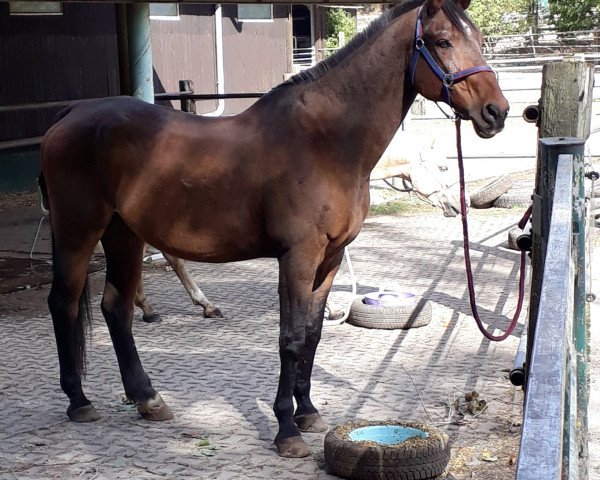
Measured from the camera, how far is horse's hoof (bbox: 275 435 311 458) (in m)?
4.13

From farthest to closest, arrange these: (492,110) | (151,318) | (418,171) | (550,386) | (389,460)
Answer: (418,171)
(151,318)
(492,110)
(389,460)
(550,386)

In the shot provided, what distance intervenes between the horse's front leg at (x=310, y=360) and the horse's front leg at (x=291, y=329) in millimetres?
251

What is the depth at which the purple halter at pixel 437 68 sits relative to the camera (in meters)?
3.94

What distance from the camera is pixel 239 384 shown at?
5.24 meters

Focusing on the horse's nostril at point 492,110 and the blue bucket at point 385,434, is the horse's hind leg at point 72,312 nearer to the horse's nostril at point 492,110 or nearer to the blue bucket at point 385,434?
the blue bucket at point 385,434

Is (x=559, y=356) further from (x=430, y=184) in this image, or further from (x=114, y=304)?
(x=430, y=184)

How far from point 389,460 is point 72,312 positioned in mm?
1910

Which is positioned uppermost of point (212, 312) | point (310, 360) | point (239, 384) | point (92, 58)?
point (92, 58)

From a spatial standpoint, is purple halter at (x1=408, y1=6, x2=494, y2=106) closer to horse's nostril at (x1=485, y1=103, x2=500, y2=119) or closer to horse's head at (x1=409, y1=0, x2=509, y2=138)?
horse's head at (x1=409, y1=0, x2=509, y2=138)

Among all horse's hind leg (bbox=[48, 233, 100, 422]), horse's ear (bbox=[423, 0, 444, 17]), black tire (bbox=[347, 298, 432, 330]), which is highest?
horse's ear (bbox=[423, 0, 444, 17])

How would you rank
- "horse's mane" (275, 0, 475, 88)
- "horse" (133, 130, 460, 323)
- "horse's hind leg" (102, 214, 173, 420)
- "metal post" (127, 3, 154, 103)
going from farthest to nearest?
1. "metal post" (127, 3, 154, 103)
2. "horse" (133, 130, 460, 323)
3. "horse's hind leg" (102, 214, 173, 420)
4. "horse's mane" (275, 0, 475, 88)

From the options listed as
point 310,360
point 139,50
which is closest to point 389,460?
point 310,360

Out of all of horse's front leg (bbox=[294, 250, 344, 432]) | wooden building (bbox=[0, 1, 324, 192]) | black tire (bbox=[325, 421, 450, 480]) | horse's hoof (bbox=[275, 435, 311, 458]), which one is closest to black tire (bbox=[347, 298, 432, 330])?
horse's front leg (bbox=[294, 250, 344, 432])

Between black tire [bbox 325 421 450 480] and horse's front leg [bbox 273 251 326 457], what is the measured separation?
0.35m
